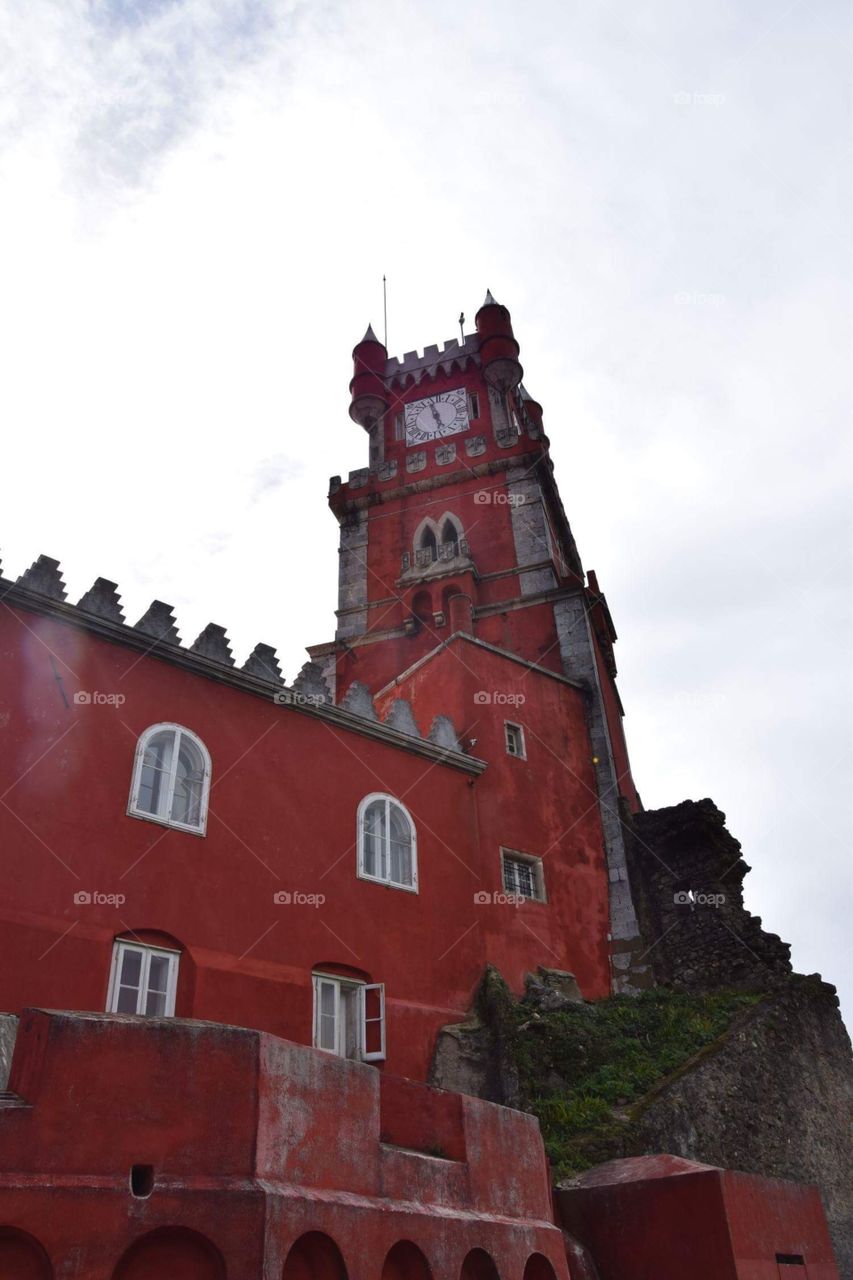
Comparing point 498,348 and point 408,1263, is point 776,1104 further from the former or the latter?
point 498,348

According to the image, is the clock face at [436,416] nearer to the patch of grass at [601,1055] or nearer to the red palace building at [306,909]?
the red palace building at [306,909]

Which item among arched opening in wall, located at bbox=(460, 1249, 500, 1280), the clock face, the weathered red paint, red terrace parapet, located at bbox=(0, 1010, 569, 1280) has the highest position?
the clock face

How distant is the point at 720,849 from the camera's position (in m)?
20.1

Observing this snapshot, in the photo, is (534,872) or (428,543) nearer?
(534,872)

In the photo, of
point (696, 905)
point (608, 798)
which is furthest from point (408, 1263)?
point (608, 798)

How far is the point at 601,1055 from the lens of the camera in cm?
1609

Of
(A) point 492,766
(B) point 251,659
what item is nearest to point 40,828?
(B) point 251,659

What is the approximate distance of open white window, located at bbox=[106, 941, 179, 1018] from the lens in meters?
12.2

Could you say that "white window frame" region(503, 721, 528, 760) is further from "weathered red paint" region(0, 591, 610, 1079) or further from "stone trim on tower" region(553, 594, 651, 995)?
"stone trim on tower" region(553, 594, 651, 995)

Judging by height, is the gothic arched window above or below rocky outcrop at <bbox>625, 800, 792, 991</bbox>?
above

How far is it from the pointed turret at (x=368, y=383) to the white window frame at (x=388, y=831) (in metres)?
16.9

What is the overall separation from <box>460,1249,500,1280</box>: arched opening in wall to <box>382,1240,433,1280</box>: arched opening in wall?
72 centimetres

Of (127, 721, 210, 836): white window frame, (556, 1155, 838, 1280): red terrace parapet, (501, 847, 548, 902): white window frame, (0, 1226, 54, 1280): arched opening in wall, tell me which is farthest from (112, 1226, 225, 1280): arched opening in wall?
(501, 847, 548, 902): white window frame

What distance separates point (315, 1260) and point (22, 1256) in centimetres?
228
